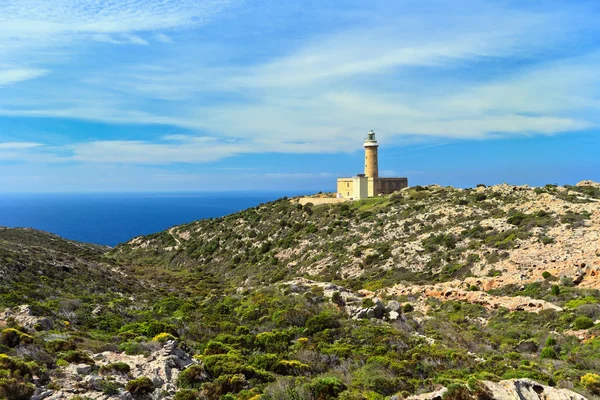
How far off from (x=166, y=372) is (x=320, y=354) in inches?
A: 192

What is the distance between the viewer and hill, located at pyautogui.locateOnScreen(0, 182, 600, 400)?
381 inches

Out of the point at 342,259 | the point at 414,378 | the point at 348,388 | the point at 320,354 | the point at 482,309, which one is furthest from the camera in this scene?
the point at 342,259

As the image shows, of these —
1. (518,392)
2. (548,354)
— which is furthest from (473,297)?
(518,392)

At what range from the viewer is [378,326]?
16156mm

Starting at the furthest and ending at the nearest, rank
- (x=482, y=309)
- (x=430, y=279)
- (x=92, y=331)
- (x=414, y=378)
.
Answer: (x=430, y=279), (x=482, y=309), (x=92, y=331), (x=414, y=378)

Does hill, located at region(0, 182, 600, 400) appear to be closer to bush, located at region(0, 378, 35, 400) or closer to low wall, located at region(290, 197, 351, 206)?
bush, located at region(0, 378, 35, 400)

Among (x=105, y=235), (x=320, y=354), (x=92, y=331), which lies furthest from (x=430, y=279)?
(x=105, y=235)

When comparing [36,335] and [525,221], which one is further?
[525,221]

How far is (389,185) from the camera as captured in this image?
2510 inches

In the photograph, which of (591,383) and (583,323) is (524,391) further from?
(583,323)

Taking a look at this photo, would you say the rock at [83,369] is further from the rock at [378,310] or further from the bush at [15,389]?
the rock at [378,310]

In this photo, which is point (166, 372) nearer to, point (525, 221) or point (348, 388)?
point (348, 388)

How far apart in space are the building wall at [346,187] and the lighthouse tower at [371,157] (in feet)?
11.9

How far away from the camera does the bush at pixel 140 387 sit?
882 cm
